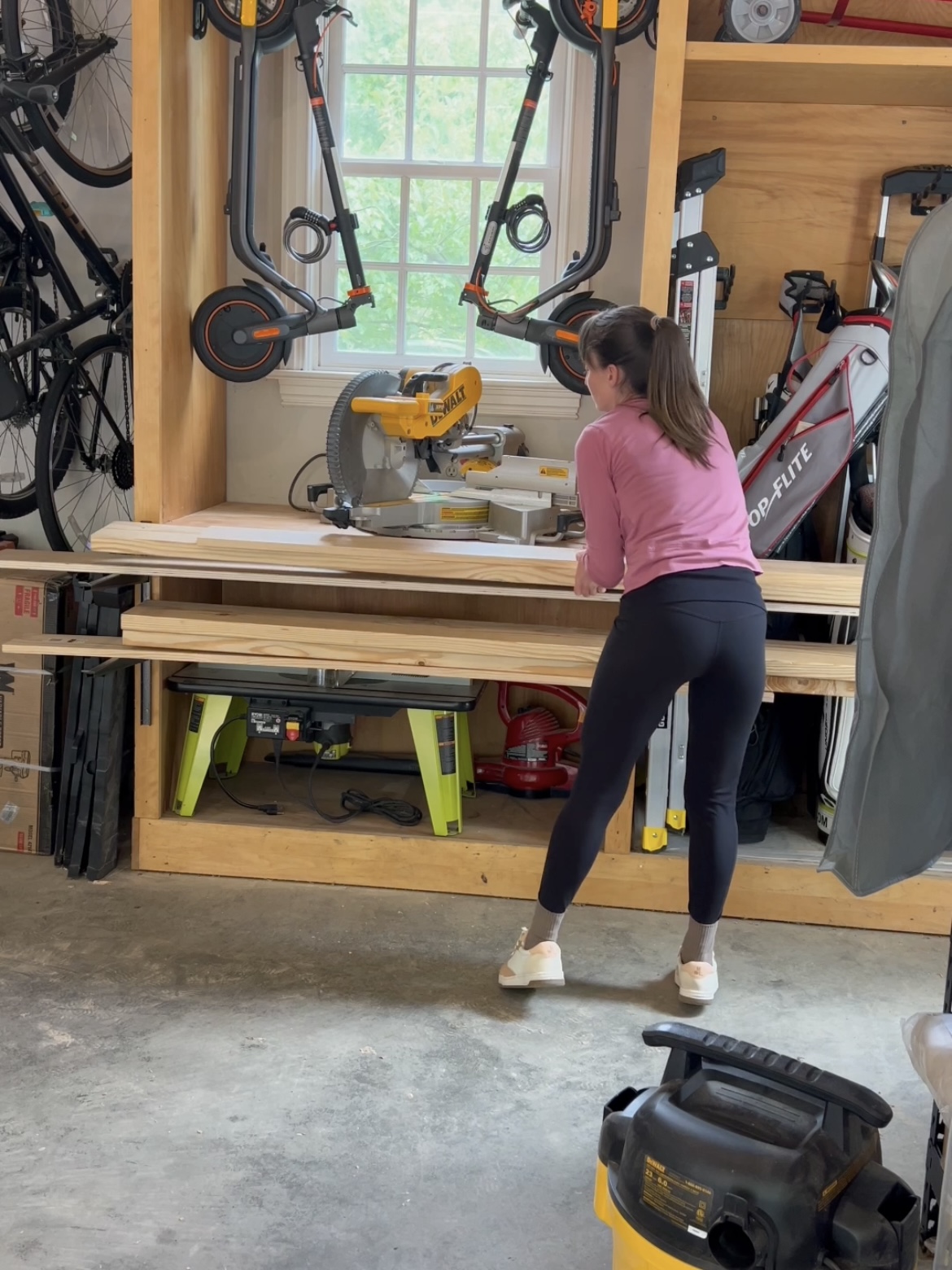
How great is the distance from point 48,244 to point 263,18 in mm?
964

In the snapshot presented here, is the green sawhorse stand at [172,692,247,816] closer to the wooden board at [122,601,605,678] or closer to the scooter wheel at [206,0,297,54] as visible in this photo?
the wooden board at [122,601,605,678]

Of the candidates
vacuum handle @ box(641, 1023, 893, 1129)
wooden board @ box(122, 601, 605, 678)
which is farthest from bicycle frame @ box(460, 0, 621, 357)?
vacuum handle @ box(641, 1023, 893, 1129)

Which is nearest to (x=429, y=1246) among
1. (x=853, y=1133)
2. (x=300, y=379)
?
(x=853, y=1133)

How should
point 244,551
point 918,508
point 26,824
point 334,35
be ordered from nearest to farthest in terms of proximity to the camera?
1. point 918,508
2. point 244,551
3. point 26,824
4. point 334,35

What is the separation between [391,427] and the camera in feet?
10.3

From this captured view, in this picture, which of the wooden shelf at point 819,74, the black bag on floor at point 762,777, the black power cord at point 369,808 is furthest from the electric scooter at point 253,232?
the black bag on floor at point 762,777

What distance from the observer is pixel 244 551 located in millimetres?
3121

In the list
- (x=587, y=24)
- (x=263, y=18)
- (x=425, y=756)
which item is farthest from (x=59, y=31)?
(x=425, y=756)

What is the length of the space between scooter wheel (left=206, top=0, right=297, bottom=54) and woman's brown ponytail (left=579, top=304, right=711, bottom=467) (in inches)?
58.0

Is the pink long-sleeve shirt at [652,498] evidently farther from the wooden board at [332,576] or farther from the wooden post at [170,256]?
the wooden post at [170,256]

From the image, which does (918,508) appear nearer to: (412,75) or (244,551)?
(244,551)

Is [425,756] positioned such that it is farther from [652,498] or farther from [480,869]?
[652,498]

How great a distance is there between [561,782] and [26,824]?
153 cm

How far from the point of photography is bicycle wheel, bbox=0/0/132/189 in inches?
141
